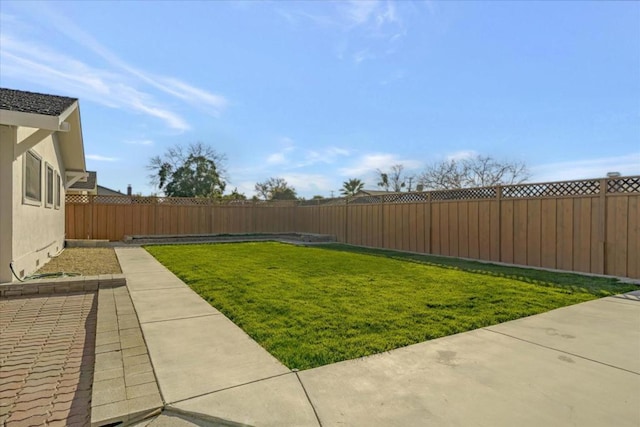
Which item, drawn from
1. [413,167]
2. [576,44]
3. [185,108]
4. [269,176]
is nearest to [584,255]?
[576,44]

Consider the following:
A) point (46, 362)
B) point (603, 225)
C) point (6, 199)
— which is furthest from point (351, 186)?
point (46, 362)

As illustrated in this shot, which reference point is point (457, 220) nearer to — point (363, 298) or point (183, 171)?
point (363, 298)

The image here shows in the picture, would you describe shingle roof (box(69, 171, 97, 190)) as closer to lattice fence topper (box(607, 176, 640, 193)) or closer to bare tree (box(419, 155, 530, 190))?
lattice fence topper (box(607, 176, 640, 193))

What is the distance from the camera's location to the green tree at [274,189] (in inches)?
1577

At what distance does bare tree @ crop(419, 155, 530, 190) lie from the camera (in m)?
25.5

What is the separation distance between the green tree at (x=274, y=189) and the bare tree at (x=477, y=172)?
1797 cm

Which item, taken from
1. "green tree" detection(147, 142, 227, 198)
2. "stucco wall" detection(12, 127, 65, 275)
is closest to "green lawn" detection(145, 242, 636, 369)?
"stucco wall" detection(12, 127, 65, 275)

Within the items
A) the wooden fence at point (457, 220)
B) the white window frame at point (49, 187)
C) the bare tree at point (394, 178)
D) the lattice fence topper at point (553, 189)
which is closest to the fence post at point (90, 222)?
the wooden fence at point (457, 220)

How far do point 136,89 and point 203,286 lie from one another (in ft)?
30.1

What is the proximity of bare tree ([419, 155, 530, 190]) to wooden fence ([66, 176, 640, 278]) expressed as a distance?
1424 centimetres

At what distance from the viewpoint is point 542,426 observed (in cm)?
192

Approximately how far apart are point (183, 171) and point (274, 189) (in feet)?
44.4

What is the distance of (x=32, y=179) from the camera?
22.2 feet

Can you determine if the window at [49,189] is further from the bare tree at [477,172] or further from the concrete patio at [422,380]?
the bare tree at [477,172]
